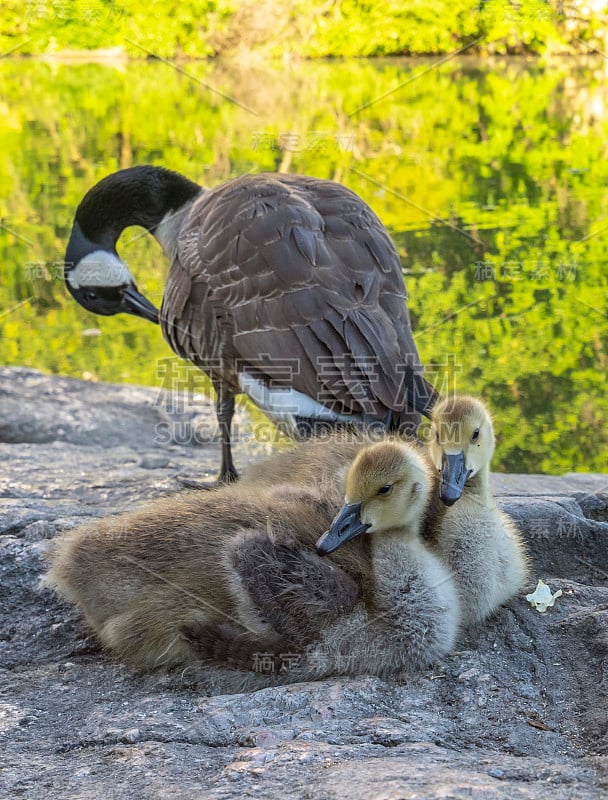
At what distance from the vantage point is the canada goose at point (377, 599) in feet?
8.39

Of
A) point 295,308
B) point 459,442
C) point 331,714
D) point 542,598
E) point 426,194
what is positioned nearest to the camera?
point 331,714

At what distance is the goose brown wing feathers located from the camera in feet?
12.1

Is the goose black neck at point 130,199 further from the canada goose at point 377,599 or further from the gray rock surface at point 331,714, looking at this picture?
the canada goose at point 377,599

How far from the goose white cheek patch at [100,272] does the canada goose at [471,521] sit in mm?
2708

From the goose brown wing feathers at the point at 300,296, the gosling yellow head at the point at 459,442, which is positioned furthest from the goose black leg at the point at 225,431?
the gosling yellow head at the point at 459,442

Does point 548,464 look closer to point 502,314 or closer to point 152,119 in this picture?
point 502,314

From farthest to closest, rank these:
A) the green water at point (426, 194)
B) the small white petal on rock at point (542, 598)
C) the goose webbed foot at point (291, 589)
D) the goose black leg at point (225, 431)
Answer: the green water at point (426, 194) < the goose black leg at point (225, 431) < the small white petal on rock at point (542, 598) < the goose webbed foot at point (291, 589)

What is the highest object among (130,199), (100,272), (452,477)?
(130,199)

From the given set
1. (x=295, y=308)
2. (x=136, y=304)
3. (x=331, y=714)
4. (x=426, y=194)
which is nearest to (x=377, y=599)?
(x=331, y=714)

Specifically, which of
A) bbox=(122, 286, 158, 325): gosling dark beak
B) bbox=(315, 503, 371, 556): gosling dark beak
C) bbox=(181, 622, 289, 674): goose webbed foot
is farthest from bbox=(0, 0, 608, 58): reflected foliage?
bbox=(181, 622, 289, 674): goose webbed foot

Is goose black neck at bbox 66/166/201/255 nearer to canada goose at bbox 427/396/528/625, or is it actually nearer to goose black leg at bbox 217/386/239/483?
goose black leg at bbox 217/386/239/483

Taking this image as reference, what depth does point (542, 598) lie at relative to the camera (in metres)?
3.01

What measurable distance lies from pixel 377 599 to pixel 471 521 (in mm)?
430

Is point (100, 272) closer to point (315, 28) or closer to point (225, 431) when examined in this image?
point (225, 431)
